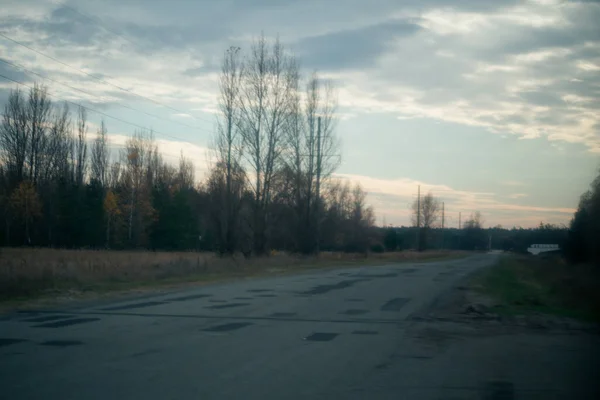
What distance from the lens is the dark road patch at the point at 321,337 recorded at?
1147 cm

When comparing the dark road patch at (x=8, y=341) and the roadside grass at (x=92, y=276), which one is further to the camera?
the roadside grass at (x=92, y=276)

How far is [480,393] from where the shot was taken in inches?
290

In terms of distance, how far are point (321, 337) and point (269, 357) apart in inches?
97.5

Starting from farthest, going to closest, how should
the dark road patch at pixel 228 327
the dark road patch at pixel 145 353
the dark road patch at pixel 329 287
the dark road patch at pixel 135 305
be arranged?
the dark road patch at pixel 329 287 → the dark road patch at pixel 135 305 → the dark road patch at pixel 228 327 → the dark road patch at pixel 145 353

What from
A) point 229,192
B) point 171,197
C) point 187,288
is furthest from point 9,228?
point 187,288

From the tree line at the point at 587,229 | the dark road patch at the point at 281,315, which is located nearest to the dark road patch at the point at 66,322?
the dark road patch at the point at 281,315

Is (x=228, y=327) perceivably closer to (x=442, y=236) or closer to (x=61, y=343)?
(x=61, y=343)

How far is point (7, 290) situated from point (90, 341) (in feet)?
34.6

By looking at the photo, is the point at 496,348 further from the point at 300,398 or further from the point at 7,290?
A: the point at 7,290

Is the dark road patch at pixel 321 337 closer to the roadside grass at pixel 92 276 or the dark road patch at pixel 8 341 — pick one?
the dark road patch at pixel 8 341

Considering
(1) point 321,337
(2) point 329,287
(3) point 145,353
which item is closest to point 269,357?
(3) point 145,353

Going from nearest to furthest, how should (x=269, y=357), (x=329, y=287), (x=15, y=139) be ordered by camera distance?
(x=269, y=357), (x=329, y=287), (x=15, y=139)

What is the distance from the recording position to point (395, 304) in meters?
18.4

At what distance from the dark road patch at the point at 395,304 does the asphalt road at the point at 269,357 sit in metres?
0.85
